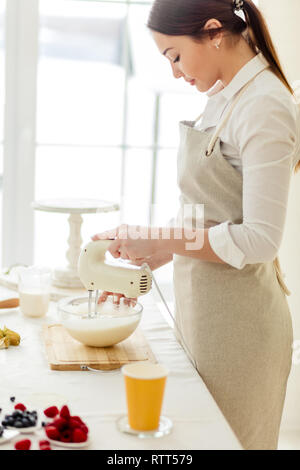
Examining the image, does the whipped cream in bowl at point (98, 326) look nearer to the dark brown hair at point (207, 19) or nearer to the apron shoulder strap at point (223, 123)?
the apron shoulder strap at point (223, 123)

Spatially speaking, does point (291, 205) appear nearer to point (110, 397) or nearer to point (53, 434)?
point (110, 397)

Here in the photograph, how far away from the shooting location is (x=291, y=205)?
2.51 metres

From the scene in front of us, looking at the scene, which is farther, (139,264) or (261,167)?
(139,264)

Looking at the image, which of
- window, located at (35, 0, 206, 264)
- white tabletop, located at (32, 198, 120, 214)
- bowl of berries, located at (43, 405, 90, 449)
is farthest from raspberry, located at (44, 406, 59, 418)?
window, located at (35, 0, 206, 264)

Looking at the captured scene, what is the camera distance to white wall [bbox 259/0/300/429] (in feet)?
7.84

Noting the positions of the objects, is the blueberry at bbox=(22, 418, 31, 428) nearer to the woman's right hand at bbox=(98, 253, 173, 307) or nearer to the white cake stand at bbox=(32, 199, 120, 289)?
the woman's right hand at bbox=(98, 253, 173, 307)

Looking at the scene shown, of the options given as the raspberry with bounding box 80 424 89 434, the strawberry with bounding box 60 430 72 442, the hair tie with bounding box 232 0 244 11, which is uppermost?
the hair tie with bounding box 232 0 244 11

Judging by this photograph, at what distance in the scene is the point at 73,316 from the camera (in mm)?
1382

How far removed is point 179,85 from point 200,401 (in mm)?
1909

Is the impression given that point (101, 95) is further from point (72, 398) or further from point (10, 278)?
point (72, 398)

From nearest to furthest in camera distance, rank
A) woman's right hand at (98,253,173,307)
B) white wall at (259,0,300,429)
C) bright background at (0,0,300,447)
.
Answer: woman's right hand at (98,253,173,307) → white wall at (259,0,300,429) → bright background at (0,0,300,447)

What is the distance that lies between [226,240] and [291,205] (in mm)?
1313

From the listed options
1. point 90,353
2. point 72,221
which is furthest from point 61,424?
point 72,221
